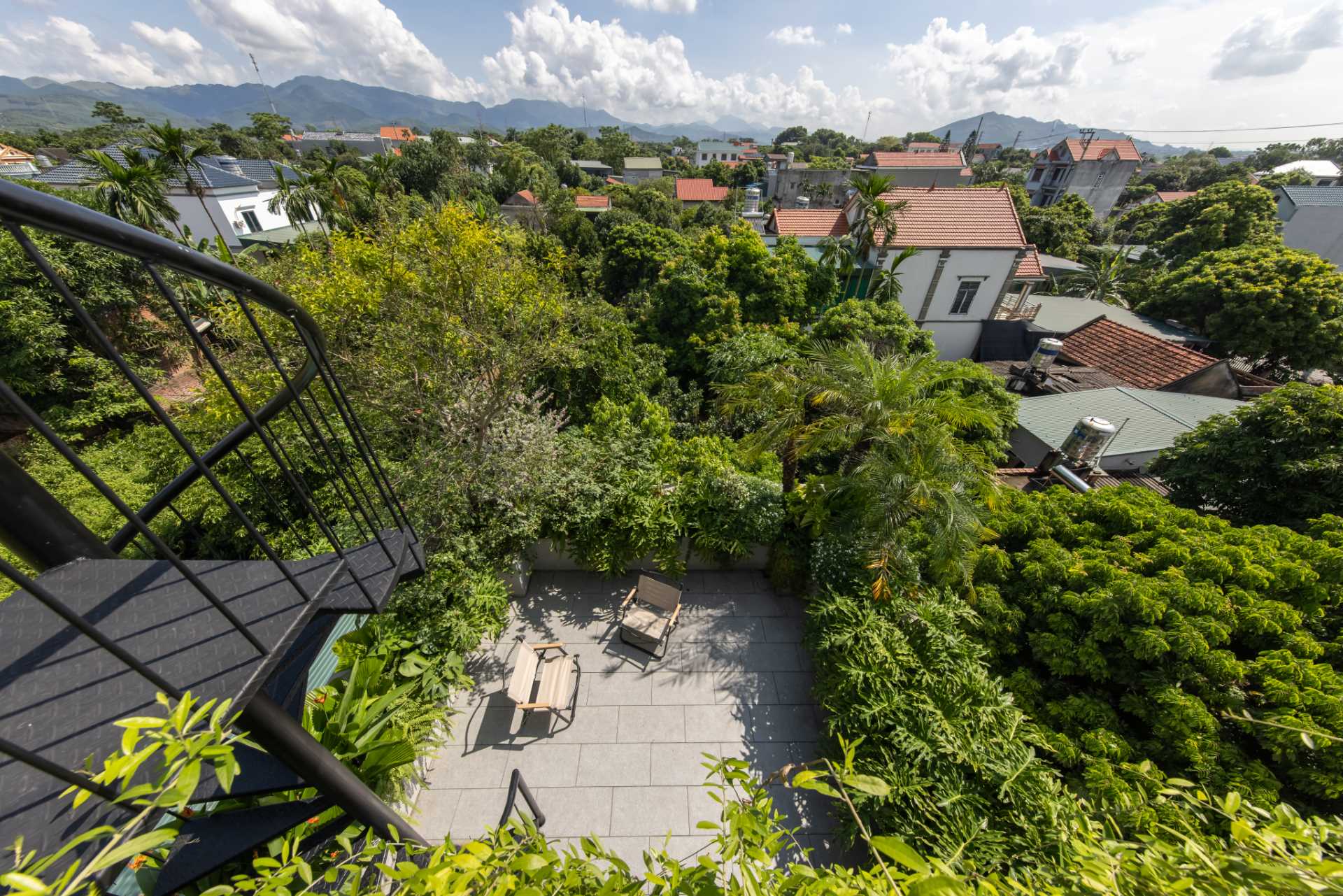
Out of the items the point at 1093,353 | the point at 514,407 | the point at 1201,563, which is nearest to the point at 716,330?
the point at 514,407

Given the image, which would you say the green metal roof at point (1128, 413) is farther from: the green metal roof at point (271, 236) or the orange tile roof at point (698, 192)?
the orange tile roof at point (698, 192)

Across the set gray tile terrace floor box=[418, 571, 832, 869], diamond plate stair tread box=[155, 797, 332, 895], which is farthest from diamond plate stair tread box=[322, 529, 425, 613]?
gray tile terrace floor box=[418, 571, 832, 869]

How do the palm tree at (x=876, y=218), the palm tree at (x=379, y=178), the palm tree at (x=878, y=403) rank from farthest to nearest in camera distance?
the palm tree at (x=379, y=178), the palm tree at (x=876, y=218), the palm tree at (x=878, y=403)

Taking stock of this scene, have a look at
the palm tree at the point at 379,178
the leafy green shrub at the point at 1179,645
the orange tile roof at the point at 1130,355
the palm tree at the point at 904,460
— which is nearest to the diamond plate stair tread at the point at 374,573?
the palm tree at the point at 904,460

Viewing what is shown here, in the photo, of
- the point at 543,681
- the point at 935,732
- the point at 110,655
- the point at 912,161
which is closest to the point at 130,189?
the point at 543,681

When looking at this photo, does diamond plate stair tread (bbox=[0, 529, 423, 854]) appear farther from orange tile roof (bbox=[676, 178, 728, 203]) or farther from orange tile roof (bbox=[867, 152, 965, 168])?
orange tile roof (bbox=[676, 178, 728, 203])

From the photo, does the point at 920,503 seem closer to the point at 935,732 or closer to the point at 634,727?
the point at 935,732
